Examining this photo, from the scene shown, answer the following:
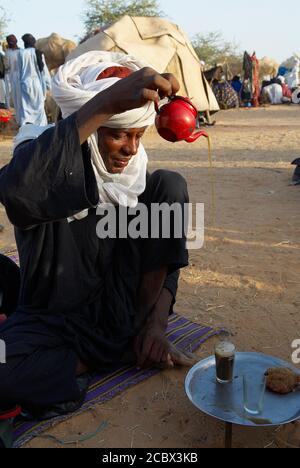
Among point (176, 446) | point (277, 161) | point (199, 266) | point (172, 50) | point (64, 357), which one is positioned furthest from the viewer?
point (172, 50)

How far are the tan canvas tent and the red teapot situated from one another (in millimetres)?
7913

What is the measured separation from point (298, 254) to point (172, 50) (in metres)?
7.92

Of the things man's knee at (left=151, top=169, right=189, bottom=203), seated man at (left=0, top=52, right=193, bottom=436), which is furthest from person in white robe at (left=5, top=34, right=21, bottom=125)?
man's knee at (left=151, top=169, right=189, bottom=203)

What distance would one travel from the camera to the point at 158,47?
32.9 feet

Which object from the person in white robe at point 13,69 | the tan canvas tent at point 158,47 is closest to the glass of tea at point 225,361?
the tan canvas tent at point 158,47

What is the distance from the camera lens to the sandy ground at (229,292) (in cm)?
183

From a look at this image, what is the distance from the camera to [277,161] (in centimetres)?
724

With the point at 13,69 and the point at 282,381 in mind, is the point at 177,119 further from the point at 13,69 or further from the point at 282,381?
the point at 13,69

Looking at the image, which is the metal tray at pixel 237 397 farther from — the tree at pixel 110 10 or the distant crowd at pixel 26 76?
the tree at pixel 110 10

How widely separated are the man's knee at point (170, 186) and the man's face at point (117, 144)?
0.26m

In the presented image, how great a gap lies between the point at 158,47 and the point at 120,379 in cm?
918

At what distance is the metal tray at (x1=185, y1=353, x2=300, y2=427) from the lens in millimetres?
1653
